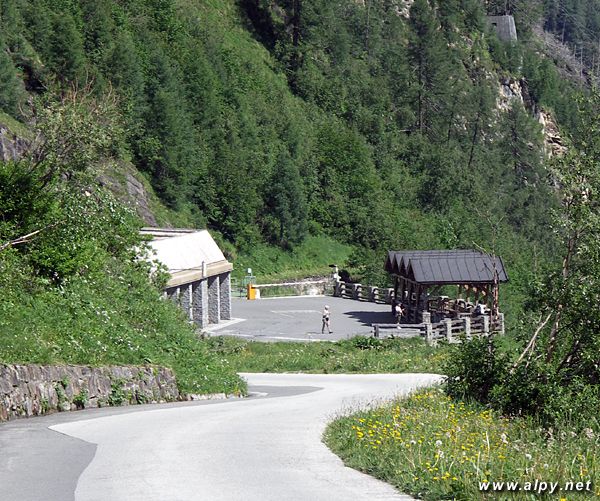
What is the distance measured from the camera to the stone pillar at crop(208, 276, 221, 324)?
43.7 meters

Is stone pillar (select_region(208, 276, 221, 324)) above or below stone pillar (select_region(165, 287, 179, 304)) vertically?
below

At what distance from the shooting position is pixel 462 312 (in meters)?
44.2

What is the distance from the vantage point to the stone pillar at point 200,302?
4128 centimetres

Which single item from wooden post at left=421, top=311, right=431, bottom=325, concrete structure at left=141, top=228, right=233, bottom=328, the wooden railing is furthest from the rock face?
wooden post at left=421, top=311, right=431, bottom=325

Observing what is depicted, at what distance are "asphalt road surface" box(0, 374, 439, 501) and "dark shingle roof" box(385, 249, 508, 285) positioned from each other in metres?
28.4

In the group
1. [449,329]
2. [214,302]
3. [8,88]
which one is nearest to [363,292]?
[214,302]

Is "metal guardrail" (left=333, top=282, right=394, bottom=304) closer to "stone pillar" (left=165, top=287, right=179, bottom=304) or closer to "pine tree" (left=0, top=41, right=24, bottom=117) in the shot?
"stone pillar" (left=165, top=287, right=179, bottom=304)

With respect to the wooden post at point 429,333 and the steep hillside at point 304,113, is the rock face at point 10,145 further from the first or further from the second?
the wooden post at point 429,333

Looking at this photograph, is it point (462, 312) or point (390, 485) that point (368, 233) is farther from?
point (390, 485)

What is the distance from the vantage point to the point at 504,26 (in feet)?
485

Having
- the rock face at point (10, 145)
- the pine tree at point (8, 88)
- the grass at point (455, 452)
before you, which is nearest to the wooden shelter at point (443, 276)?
the rock face at point (10, 145)

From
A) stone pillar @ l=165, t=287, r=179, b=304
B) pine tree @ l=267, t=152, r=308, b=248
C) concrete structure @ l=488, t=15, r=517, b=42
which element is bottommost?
stone pillar @ l=165, t=287, r=179, b=304

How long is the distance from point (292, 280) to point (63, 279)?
42504 millimetres

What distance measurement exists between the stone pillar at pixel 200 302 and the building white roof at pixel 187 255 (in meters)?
0.55
